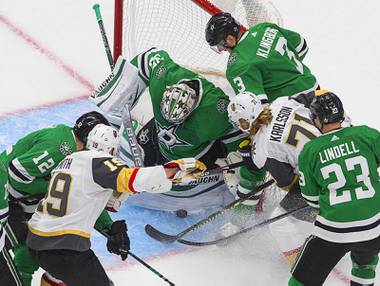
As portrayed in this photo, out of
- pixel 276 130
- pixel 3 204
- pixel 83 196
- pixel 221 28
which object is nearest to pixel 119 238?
pixel 83 196

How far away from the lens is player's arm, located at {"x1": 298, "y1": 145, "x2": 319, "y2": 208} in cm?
329

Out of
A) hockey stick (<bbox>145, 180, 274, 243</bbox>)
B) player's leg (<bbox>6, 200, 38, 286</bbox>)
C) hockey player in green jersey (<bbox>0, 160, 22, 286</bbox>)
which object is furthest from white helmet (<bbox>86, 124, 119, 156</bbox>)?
hockey stick (<bbox>145, 180, 274, 243</bbox>)

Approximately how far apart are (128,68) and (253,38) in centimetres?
67

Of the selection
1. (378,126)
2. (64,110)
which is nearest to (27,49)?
(64,110)

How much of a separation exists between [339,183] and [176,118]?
97 centimetres

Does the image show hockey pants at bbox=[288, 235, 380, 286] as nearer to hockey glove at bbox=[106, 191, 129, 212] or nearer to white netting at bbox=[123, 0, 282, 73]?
hockey glove at bbox=[106, 191, 129, 212]

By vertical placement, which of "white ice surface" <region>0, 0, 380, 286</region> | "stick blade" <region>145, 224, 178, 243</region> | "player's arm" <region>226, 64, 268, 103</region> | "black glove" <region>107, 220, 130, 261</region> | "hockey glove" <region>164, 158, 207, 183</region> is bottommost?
"stick blade" <region>145, 224, 178, 243</region>

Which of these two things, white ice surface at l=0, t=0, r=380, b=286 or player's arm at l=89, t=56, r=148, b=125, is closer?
player's arm at l=89, t=56, r=148, b=125

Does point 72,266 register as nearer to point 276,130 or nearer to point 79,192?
point 79,192

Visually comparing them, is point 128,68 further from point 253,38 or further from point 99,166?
point 99,166

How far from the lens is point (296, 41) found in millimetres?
4258

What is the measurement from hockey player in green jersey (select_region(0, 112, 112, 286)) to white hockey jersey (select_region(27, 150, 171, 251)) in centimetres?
20

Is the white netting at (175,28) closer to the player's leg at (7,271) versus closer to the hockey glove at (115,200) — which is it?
the hockey glove at (115,200)

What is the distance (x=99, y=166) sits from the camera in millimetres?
3086
